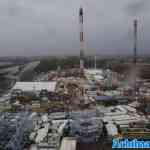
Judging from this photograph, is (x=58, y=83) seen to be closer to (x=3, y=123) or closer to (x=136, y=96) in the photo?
(x=136, y=96)

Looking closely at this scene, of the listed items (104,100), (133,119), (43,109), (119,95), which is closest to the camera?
(133,119)

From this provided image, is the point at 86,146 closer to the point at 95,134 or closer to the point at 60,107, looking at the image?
the point at 95,134

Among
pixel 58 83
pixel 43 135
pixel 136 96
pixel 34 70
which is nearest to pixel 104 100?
pixel 136 96

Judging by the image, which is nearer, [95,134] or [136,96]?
[95,134]

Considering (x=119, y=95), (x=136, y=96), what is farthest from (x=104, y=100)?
(x=136, y=96)

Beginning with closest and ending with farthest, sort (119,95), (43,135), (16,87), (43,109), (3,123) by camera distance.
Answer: (43,135) → (3,123) → (43,109) → (119,95) → (16,87)

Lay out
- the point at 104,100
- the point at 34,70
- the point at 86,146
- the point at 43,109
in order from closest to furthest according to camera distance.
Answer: the point at 86,146 → the point at 43,109 → the point at 104,100 → the point at 34,70

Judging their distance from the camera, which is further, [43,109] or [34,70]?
[34,70]

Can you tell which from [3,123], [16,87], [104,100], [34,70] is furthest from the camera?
[34,70]
